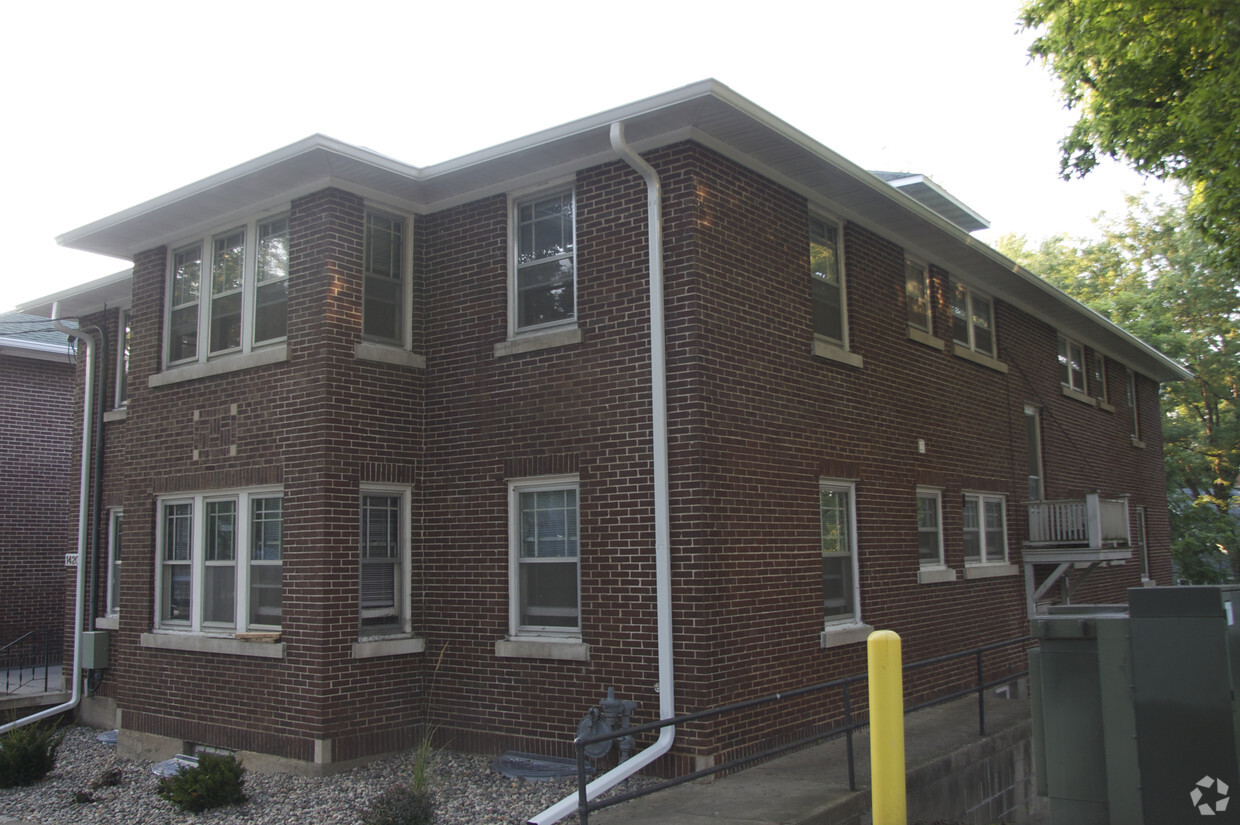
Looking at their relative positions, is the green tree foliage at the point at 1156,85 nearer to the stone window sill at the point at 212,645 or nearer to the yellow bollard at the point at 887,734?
the yellow bollard at the point at 887,734

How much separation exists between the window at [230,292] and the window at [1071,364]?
13.6m

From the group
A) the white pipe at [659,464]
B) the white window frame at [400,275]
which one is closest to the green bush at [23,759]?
the white window frame at [400,275]

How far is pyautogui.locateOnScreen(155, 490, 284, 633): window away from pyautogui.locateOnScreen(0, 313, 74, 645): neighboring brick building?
778 cm

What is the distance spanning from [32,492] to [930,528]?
15.8 m

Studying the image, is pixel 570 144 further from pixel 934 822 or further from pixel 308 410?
pixel 934 822

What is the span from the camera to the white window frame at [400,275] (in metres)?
10.8

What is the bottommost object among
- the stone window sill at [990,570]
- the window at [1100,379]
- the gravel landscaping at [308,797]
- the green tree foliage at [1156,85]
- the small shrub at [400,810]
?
the gravel landscaping at [308,797]

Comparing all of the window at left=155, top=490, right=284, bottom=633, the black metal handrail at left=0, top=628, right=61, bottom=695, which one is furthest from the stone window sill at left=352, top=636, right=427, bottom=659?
the black metal handrail at left=0, top=628, right=61, bottom=695

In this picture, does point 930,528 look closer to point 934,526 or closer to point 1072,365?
point 934,526

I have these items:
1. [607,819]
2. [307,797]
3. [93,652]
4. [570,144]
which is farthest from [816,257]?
[93,652]

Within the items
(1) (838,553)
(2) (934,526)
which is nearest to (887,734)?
(1) (838,553)

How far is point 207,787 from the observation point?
8.92m

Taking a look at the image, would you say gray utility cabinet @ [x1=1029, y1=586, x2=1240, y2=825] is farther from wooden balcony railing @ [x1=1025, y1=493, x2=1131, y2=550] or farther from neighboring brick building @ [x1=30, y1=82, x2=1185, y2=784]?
wooden balcony railing @ [x1=1025, y1=493, x2=1131, y2=550]

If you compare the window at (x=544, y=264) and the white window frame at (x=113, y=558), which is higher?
the window at (x=544, y=264)
